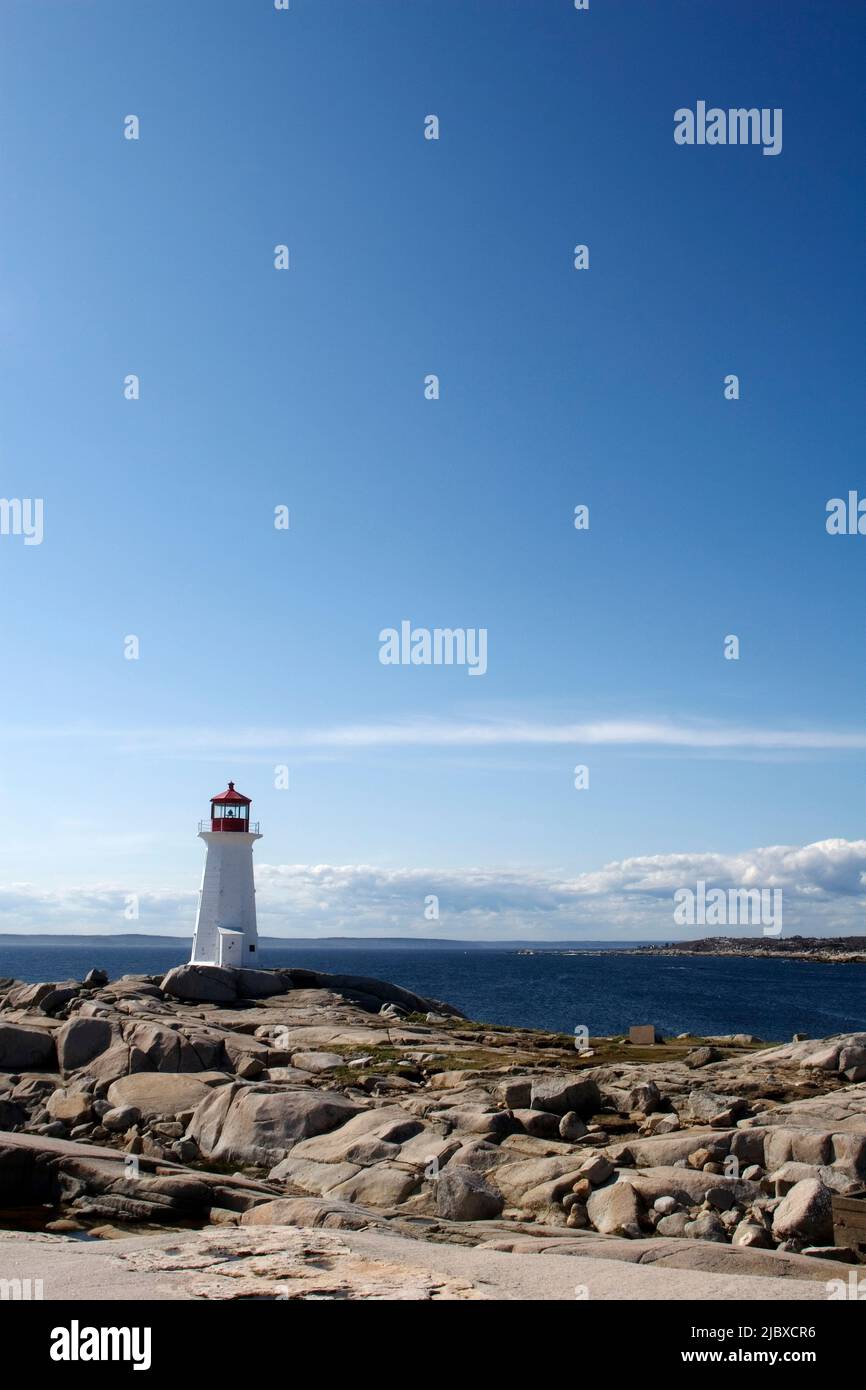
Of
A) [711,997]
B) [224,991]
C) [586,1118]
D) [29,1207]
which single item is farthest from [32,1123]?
[711,997]

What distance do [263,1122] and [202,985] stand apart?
22232 mm

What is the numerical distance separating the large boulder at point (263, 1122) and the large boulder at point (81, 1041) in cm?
870

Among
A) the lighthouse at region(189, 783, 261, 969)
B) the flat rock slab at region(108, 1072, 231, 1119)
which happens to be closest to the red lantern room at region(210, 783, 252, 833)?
the lighthouse at region(189, 783, 261, 969)

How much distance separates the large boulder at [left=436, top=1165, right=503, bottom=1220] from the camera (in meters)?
17.8

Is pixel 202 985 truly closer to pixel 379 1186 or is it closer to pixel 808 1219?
pixel 379 1186

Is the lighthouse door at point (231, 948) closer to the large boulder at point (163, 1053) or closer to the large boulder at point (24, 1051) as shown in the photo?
the large boulder at point (24, 1051)

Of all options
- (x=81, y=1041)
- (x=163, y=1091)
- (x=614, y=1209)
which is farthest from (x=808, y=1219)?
(x=81, y=1041)

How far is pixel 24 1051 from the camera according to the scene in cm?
3309

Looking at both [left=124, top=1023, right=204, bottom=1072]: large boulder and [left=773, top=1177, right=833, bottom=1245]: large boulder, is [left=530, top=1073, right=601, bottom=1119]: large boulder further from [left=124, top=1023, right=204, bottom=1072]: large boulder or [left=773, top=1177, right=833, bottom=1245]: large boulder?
[left=124, top=1023, right=204, bottom=1072]: large boulder

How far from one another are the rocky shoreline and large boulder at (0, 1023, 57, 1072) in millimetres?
69

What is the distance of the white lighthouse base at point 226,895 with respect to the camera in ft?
160

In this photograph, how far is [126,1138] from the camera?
25.1 meters
